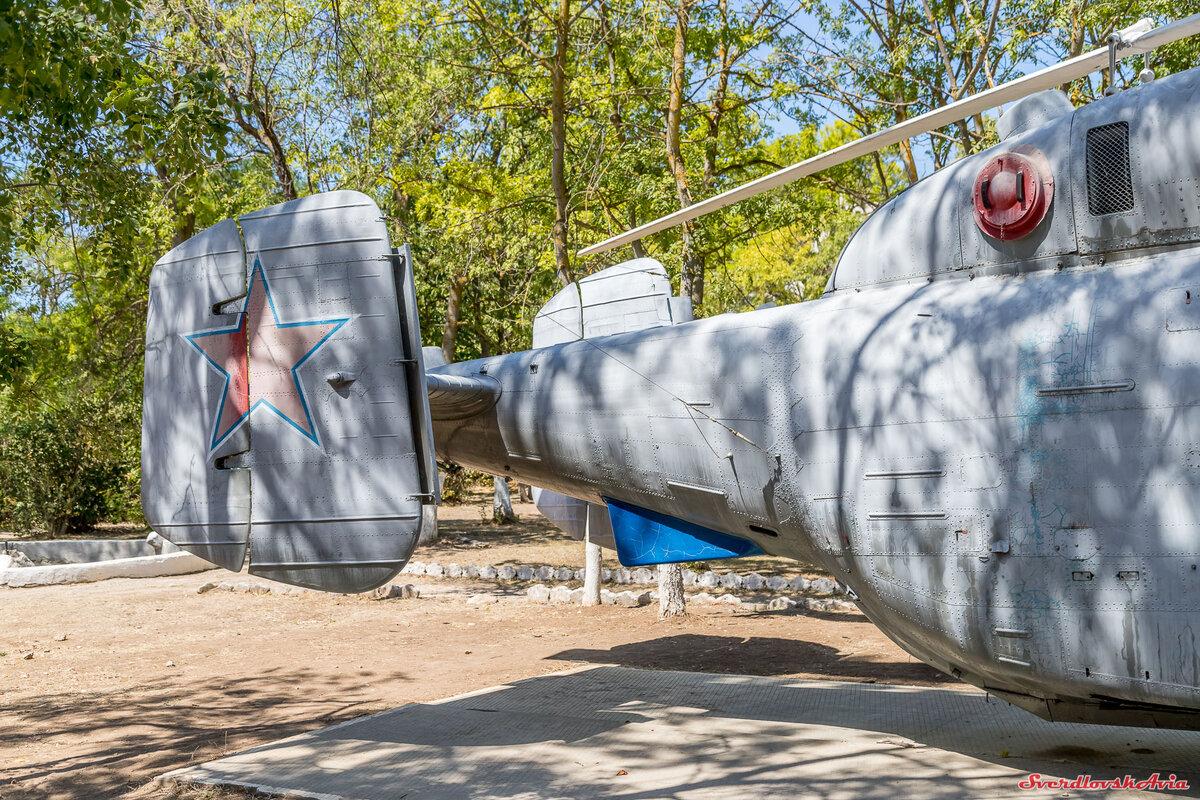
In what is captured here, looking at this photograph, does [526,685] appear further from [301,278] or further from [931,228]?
[931,228]

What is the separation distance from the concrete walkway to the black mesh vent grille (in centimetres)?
323

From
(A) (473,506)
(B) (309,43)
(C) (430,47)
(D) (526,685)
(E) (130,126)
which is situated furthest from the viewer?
(A) (473,506)

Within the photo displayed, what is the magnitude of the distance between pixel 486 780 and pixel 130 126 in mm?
5648

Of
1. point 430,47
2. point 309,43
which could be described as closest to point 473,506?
point 430,47

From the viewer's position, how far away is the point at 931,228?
217 inches

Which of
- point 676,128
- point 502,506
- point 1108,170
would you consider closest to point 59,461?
point 502,506

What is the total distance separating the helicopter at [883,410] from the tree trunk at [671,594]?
5517 millimetres

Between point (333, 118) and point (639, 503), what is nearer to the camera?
point (639, 503)

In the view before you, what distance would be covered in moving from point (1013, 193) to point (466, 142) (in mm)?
15976

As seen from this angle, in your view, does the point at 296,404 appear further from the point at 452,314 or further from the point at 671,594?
the point at 452,314

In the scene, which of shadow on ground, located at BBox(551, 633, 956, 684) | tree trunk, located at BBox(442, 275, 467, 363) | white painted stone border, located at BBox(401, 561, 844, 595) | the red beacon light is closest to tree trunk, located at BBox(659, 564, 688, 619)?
shadow on ground, located at BBox(551, 633, 956, 684)

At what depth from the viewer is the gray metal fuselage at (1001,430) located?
179 inches

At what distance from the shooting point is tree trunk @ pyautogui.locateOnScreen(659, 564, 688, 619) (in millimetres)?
12305

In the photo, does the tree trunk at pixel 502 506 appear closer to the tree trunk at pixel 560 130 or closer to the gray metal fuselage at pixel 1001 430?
the tree trunk at pixel 560 130
